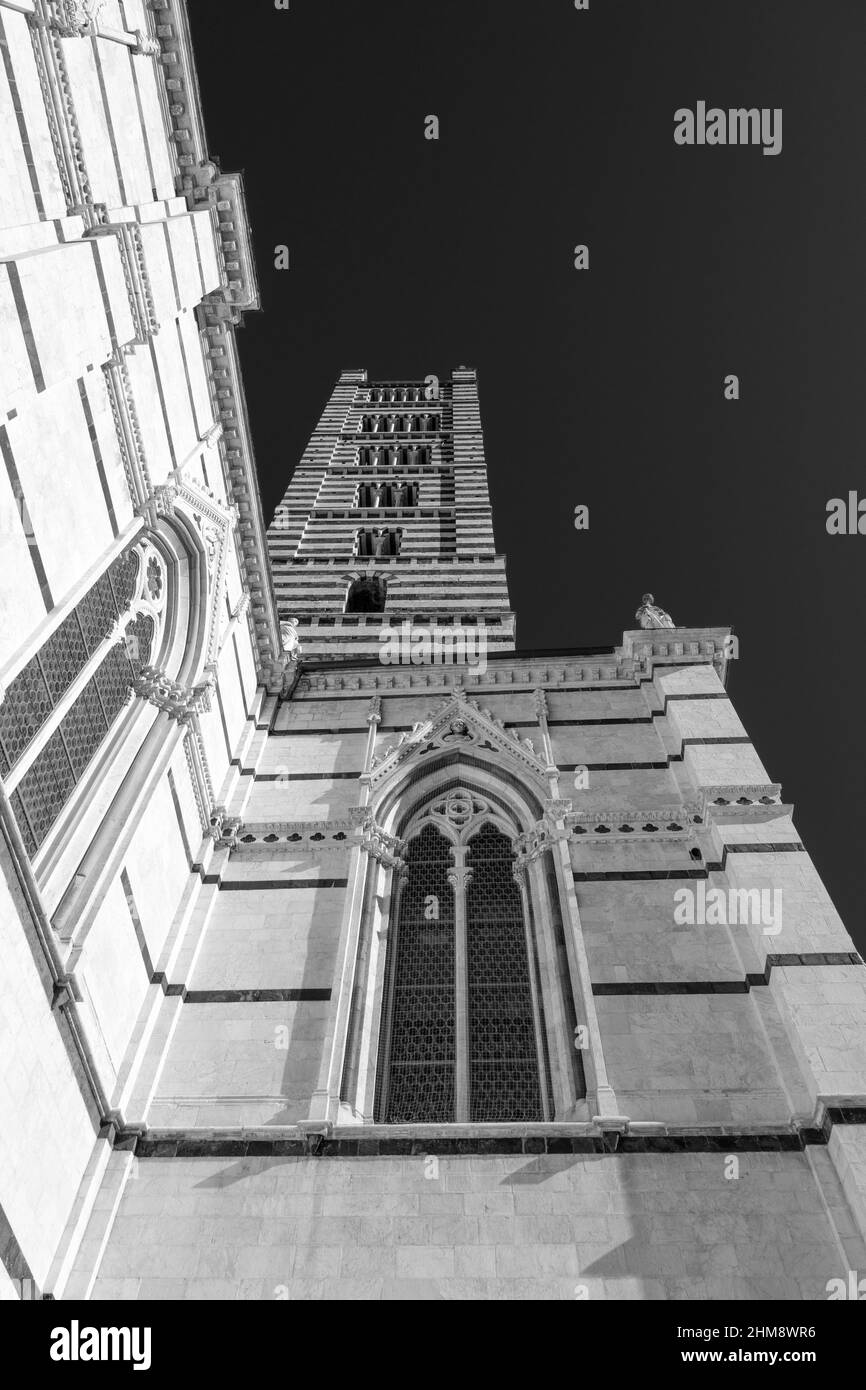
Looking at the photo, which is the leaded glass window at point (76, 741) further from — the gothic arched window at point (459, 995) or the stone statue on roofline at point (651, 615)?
the stone statue on roofline at point (651, 615)

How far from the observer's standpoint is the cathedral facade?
824 cm

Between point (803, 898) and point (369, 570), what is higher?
point (369, 570)

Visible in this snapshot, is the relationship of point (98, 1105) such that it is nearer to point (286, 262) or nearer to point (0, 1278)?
point (0, 1278)

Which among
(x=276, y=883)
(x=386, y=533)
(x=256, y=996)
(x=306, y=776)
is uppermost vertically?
(x=386, y=533)

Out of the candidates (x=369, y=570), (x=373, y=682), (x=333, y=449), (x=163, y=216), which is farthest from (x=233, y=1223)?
(x=333, y=449)

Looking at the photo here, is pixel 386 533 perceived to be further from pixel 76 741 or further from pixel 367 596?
pixel 76 741

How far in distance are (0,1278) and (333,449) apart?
33954mm

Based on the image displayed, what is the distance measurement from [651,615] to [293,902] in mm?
8980

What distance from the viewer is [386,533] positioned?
1250 inches

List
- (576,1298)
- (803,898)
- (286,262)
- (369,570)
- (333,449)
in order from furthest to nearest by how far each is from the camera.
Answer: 1. (333,449)
2. (369,570)
3. (286,262)
4. (803,898)
5. (576,1298)

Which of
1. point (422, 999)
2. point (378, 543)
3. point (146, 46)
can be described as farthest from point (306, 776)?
point (378, 543)

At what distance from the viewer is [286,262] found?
55.3 ft

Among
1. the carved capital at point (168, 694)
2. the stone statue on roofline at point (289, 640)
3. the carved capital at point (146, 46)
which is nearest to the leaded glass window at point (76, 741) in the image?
the carved capital at point (168, 694)

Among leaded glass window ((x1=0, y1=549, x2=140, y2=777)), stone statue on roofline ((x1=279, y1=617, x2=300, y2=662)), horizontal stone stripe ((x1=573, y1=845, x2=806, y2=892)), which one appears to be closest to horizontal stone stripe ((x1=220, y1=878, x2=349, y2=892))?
horizontal stone stripe ((x1=573, y1=845, x2=806, y2=892))
